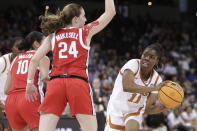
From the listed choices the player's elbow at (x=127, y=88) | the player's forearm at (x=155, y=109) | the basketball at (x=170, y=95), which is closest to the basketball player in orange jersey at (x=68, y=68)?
the player's elbow at (x=127, y=88)

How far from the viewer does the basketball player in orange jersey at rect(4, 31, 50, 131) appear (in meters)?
4.62

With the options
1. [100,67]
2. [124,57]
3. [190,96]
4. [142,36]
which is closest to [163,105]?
[100,67]

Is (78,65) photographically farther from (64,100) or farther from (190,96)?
(190,96)

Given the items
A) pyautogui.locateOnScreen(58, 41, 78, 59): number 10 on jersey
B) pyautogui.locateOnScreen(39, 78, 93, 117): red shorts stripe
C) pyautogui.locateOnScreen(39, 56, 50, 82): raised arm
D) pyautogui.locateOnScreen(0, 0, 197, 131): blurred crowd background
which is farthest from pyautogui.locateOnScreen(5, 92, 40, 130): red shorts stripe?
pyautogui.locateOnScreen(0, 0, 197, 131): blurred crowd background

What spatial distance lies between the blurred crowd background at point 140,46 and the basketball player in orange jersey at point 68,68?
5.22 meters

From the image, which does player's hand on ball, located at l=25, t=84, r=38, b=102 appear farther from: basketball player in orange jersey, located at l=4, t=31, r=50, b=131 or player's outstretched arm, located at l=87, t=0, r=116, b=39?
player's outstretched arm, located at l=87, t=0, r=116, b=39

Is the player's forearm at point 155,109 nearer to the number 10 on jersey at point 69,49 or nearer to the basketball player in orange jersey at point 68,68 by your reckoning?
the basketball player in orange jersey at point 68,68

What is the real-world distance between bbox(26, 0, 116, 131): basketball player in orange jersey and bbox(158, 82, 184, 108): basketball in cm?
105

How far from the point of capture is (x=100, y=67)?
13.4 meters

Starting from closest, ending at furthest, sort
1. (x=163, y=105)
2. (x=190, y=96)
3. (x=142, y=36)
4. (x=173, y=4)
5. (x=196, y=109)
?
1. (x=163, y=105)
2. (x=196, y=109)
3. (x=190, y=96)
4. (x=142, y=36)
5. (x=173, y=4)

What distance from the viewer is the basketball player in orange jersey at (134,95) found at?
470cm

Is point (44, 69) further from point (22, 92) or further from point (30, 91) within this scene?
point (30, 91)

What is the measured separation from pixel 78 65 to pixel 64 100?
37 cm

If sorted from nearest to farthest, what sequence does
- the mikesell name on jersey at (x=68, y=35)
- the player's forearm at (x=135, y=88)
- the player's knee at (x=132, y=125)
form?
the mikesell name on jersey at (x=68, y=35)
the player's forearm at (x=135, y=88)
the player's knee at (x=132, y=125)
